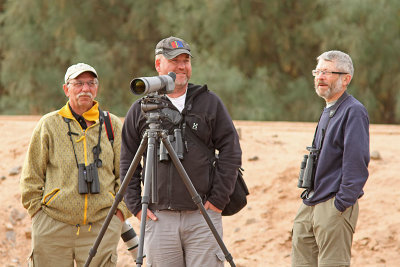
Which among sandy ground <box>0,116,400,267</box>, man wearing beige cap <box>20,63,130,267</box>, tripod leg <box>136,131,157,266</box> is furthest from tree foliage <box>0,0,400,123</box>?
tripod leg <box>136,131,157,266</box>

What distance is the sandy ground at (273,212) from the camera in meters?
7.31

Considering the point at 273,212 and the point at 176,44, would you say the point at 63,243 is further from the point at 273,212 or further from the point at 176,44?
the point at 273,212

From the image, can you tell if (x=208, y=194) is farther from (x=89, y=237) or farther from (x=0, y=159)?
(x=0, y=159)

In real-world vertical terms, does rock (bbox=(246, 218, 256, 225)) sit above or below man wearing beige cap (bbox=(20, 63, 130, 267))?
below

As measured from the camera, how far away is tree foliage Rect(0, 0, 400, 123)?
18.5m

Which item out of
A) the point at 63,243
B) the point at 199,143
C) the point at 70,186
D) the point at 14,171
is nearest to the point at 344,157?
the point at 199,143

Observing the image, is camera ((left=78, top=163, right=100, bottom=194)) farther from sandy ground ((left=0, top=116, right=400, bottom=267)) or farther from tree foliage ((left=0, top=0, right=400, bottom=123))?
tree foliage ((left=0, top=0, right=400, bottom=123))

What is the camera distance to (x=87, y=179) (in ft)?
14.5

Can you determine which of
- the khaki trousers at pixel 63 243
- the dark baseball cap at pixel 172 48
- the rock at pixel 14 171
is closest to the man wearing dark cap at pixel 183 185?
the dark baseball cap at pixel 172 48

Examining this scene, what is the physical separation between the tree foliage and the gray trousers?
48.2ft

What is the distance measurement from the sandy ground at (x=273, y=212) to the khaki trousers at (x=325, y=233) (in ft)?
9.37

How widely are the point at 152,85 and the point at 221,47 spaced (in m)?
Result: 17.0

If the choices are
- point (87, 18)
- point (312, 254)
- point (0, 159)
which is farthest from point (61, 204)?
point (87, 18)

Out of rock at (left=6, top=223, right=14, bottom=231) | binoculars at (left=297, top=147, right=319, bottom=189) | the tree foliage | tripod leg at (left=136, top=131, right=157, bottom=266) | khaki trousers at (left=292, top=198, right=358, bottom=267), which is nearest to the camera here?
tripod leg at (left=136, top=131, right=157, bottom=266)
